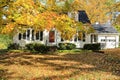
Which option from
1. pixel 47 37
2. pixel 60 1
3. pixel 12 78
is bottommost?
pixel 12 78

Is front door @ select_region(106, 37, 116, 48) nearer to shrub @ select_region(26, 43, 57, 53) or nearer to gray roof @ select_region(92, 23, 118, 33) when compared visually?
gray roof @ select_region(92, 23, 118, 33)

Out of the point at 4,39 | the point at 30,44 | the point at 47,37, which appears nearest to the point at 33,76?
the point at 30,44

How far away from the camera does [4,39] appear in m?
67.4

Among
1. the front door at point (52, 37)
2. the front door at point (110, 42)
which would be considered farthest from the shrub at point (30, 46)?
the front door at point (110, 42)

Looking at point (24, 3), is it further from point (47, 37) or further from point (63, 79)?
point (47, 37)

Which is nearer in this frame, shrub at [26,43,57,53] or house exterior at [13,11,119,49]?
shrub at [26,43,57,53]

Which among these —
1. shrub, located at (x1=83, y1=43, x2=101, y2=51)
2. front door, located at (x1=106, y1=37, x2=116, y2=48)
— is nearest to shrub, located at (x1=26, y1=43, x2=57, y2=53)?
shrub, located at (x1=83, y1=43, x2=101, y2=51)

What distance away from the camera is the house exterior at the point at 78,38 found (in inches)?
1622

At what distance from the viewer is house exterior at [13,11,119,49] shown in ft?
135

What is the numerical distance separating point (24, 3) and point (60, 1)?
5.36 metres

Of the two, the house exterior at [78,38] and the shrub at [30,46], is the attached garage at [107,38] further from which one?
the shrub at [30,46]

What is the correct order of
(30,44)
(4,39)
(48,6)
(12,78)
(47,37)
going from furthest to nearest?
(4,39) < (47,37) < (30,44) < (48,6) < (12,78)

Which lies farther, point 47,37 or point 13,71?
point 47,37

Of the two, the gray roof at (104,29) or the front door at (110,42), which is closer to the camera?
the front door at (110,42)
